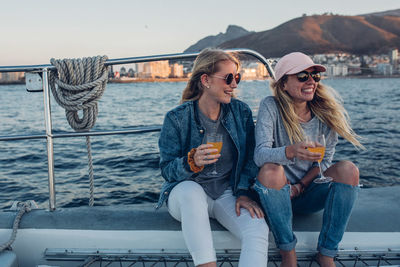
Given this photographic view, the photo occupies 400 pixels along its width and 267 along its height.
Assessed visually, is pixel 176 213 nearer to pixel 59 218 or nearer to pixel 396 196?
pixel 59 218

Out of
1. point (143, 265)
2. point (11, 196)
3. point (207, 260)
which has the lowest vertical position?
point (11, 196)

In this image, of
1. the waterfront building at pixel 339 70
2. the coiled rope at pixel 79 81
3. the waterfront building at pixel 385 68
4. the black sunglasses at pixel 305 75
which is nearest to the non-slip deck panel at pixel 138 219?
the coiled rope at pixel 79 81

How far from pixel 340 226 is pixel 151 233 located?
0.99 metres

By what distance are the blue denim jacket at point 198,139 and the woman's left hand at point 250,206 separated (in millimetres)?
83

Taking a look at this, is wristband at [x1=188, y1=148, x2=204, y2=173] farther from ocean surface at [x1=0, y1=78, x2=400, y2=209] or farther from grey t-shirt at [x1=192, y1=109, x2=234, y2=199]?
ocean surface at [x1=0, y1=78, x2=400, y2=209]

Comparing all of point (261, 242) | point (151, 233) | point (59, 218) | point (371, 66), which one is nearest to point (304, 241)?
point (261, 242)

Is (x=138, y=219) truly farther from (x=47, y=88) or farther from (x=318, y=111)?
(x=318, y=111)

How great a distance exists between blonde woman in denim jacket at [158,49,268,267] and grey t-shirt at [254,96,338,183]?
0.11 meters

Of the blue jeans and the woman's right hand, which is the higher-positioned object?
the woman's right hand

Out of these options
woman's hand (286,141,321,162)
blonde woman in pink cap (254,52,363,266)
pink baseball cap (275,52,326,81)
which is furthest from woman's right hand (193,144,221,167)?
pink baseball cap (275,52,326,81)

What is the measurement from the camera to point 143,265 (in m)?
1.92

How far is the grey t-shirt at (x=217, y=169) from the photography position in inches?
85.4

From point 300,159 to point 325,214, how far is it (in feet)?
1.03

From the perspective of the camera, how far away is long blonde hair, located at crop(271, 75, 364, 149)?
219 cm
